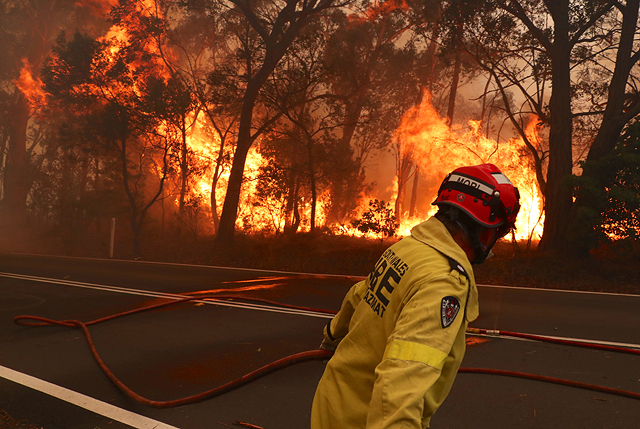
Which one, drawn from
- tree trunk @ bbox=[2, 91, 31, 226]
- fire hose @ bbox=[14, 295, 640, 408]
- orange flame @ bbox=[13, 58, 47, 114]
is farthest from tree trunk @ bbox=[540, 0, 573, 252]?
tree trunk @ bbox=[2, 91, 31, 226]

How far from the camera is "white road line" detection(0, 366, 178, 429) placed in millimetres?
4094

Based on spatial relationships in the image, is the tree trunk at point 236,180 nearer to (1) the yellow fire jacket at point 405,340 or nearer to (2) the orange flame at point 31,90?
(1) the yellow fire jacket at point 405,340

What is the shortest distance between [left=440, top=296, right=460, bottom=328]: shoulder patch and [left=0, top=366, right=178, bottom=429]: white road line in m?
3.21

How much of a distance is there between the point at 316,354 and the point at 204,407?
4.95ft

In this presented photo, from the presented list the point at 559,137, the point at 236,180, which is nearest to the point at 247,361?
the point at 559,137

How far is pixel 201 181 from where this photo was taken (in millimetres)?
35719

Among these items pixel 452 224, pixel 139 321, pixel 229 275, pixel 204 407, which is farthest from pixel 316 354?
pixel 229 275

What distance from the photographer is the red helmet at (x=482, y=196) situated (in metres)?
2.04

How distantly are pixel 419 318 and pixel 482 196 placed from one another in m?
0.70

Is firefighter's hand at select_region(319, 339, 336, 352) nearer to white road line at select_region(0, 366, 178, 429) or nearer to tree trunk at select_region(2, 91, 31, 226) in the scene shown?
white road line at select_region(0, 366, 178, 429)

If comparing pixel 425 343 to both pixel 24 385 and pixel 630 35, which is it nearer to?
pixel 24 385

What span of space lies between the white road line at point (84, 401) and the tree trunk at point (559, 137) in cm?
1456

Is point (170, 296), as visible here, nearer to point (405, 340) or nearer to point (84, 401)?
point (84, 401)

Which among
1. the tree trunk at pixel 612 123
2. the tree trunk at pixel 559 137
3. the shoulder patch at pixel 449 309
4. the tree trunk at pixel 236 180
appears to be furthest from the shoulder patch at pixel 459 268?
the tree trunk at pixel 236 180
